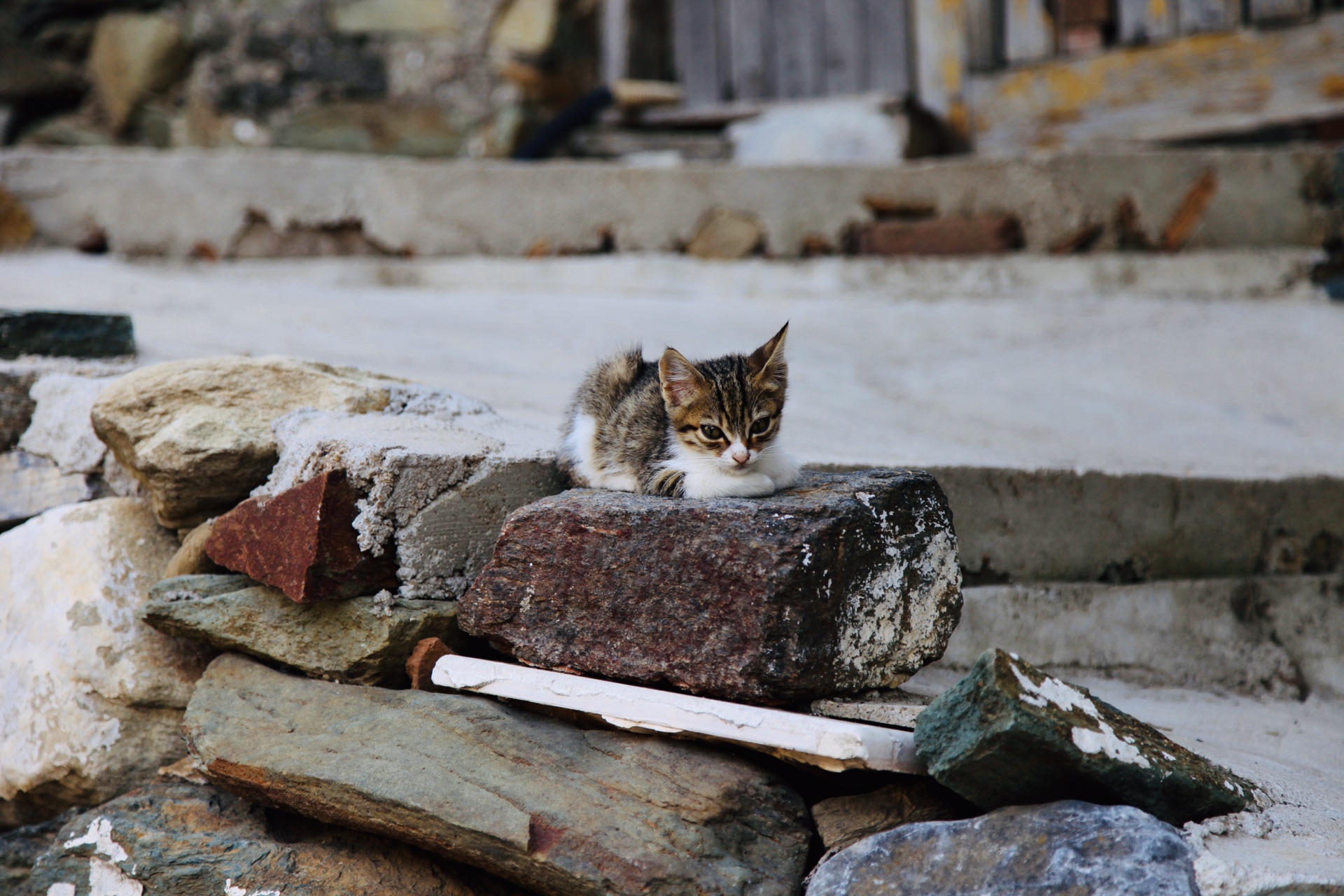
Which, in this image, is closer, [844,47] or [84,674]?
[84,674]

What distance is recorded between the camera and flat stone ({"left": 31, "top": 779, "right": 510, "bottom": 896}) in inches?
92.3

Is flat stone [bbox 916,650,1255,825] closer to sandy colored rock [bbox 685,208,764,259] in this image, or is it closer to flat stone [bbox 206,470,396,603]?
flat stone [bbox 206,470,396,603]

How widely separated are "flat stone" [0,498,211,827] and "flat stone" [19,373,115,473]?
242 mm

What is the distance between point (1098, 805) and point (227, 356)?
95.9 inches

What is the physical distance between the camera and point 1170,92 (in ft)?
19.3

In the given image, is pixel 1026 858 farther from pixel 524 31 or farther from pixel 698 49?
pixel 524 31

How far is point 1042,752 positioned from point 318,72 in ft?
23.0

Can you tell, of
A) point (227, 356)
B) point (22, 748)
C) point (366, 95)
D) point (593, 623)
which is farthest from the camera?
point (366, 95)

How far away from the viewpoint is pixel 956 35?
20.7 feet

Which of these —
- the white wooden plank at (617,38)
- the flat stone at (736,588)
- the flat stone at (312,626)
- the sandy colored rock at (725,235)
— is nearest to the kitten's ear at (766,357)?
the flat stone at (736,588)

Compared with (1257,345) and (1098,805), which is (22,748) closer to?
(1098,805)

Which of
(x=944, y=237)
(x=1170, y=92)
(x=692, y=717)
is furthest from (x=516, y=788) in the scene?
(x=1170, y=92)

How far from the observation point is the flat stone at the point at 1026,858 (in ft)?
6.13

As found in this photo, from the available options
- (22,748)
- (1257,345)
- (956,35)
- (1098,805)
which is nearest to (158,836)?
(22,748)
